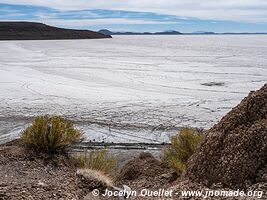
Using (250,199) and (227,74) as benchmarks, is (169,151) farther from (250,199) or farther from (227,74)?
(227,74)

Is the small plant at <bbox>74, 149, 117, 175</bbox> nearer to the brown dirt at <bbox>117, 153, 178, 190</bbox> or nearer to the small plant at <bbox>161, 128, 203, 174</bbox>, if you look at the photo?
the brown dirt at <bbox>117, 153, 178, 190</bbox>

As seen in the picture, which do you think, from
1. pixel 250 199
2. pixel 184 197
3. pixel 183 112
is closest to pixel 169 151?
pixel 184 197

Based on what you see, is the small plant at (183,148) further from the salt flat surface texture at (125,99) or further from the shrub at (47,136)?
the salt flat surface texture at (125,99)

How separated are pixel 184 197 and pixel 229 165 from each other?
0.62 m

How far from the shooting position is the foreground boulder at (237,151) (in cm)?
502

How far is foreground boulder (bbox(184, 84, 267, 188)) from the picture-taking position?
5.02 meters

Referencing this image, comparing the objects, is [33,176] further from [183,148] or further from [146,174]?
[183,148]

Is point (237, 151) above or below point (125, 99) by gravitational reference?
above

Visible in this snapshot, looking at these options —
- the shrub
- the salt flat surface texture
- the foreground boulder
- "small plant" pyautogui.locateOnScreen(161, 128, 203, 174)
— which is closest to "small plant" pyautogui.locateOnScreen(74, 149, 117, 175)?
the shrub

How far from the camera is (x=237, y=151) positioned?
5336mm

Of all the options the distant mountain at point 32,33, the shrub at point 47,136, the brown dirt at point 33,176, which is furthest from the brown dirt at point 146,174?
the distant mountain at point 32,33

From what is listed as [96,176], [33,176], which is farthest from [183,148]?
[33,176]

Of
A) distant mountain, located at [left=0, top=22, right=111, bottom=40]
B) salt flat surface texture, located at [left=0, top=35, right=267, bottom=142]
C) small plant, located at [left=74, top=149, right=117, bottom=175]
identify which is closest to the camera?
small plant, located at [left=74, top=149, right=117, bottom=175]

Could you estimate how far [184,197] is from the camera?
5.11 metres
